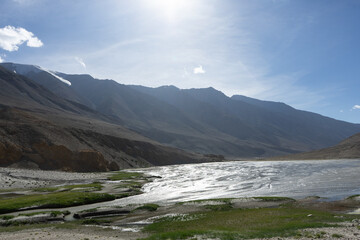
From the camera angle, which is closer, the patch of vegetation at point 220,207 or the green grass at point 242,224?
the green grass at point 242,224

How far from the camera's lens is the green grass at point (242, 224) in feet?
78.0

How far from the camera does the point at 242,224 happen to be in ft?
93.4

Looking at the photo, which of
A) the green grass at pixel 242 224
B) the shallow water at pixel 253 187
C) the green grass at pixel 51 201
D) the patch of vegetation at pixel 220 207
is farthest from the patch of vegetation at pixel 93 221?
the shallow water at pixel 253 187

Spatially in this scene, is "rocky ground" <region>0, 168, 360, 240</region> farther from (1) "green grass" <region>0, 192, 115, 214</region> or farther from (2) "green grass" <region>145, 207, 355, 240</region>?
(1) "green grass" <region>0, 192, 115, 214</region>

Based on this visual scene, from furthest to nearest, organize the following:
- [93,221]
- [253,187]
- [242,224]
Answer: [253,187]
[93,221]
[242,224]

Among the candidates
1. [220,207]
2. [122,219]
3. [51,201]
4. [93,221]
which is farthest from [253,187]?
[93,221]

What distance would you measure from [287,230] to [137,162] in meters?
157

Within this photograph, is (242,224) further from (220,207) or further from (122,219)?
(122,219)

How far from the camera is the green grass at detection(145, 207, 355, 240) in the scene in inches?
936

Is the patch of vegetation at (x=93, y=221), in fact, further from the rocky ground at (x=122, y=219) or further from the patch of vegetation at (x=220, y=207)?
the patch of vegetation at (x=220, y=207)

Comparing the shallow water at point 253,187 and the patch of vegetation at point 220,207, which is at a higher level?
the patch of vegetation at point 220,207

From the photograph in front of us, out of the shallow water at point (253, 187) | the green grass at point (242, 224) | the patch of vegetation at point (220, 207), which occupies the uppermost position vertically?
the green grass at point (242, 224)

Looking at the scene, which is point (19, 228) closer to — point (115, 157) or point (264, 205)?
point (264, 205)

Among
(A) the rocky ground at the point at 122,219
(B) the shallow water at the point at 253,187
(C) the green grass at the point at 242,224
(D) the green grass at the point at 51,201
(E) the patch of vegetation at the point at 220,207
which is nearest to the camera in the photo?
(C) the green grass at the point at 242,224
